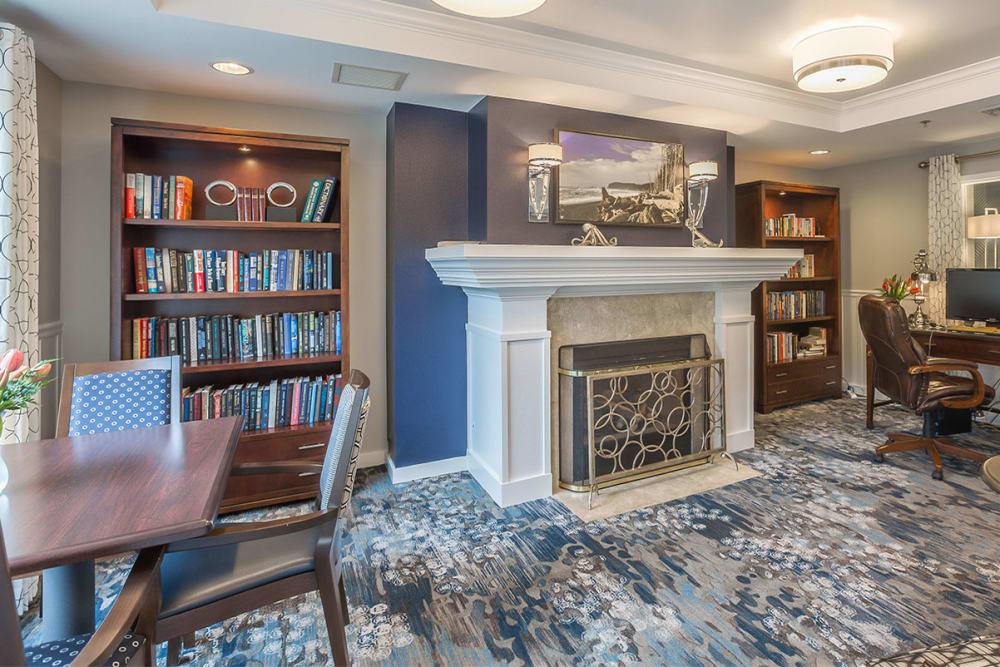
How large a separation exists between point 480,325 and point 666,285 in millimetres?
1196

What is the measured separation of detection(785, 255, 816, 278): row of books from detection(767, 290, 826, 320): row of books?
0.16 metres

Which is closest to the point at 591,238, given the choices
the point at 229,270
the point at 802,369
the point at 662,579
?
the point at 662,579

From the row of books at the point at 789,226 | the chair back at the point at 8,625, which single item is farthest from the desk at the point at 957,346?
the chair back at the point at 8,625

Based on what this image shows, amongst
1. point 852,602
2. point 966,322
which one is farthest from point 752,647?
point 966,322

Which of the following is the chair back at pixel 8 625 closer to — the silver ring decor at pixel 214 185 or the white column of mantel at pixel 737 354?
the silver ring decor at pixel 214 185

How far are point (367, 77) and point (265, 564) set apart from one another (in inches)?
92.7

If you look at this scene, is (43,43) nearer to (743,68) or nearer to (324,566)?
(324,566)

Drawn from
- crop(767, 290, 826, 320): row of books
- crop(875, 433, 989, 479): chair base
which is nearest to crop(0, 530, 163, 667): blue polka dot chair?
A: crop(875, 433, 989, 479): chair base

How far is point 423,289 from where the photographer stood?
3.24 m

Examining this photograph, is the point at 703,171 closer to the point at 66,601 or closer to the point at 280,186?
the point at 280,186

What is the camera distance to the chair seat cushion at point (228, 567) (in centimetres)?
133

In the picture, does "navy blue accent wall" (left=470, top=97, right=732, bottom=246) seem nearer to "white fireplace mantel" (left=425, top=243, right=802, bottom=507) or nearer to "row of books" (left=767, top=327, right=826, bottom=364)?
"white fireplace mantel" (left=425, top=243, right=802, bottom=507)

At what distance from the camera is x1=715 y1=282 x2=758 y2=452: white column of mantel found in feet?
11.7

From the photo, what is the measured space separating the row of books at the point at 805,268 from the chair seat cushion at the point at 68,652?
540cm
